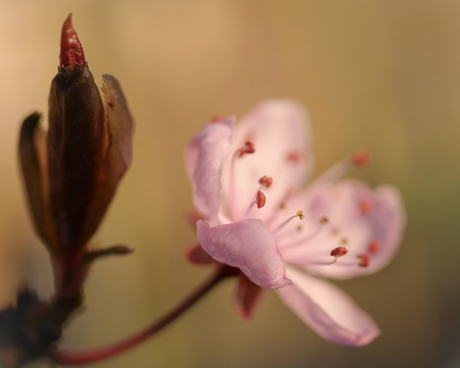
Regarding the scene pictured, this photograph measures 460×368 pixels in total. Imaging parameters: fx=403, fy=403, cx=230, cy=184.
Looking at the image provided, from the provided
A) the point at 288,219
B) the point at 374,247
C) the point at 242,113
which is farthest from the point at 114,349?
the point at 242,113

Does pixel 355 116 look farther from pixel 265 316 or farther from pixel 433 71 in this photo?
pixel 265 316

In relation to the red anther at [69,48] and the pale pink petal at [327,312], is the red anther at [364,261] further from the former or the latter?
the red anther at [69,48]

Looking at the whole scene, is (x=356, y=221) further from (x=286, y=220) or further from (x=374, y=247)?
(x=286, y=220)

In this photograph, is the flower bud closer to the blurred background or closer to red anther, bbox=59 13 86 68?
red anther, bbox=59 13 86 68

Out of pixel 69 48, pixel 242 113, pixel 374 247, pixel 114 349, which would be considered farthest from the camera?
pixel 242 113

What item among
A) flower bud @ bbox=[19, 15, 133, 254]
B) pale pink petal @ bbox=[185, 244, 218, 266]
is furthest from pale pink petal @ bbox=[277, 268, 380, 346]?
flower bud @ bbox=[19, 15, 133, 254]
